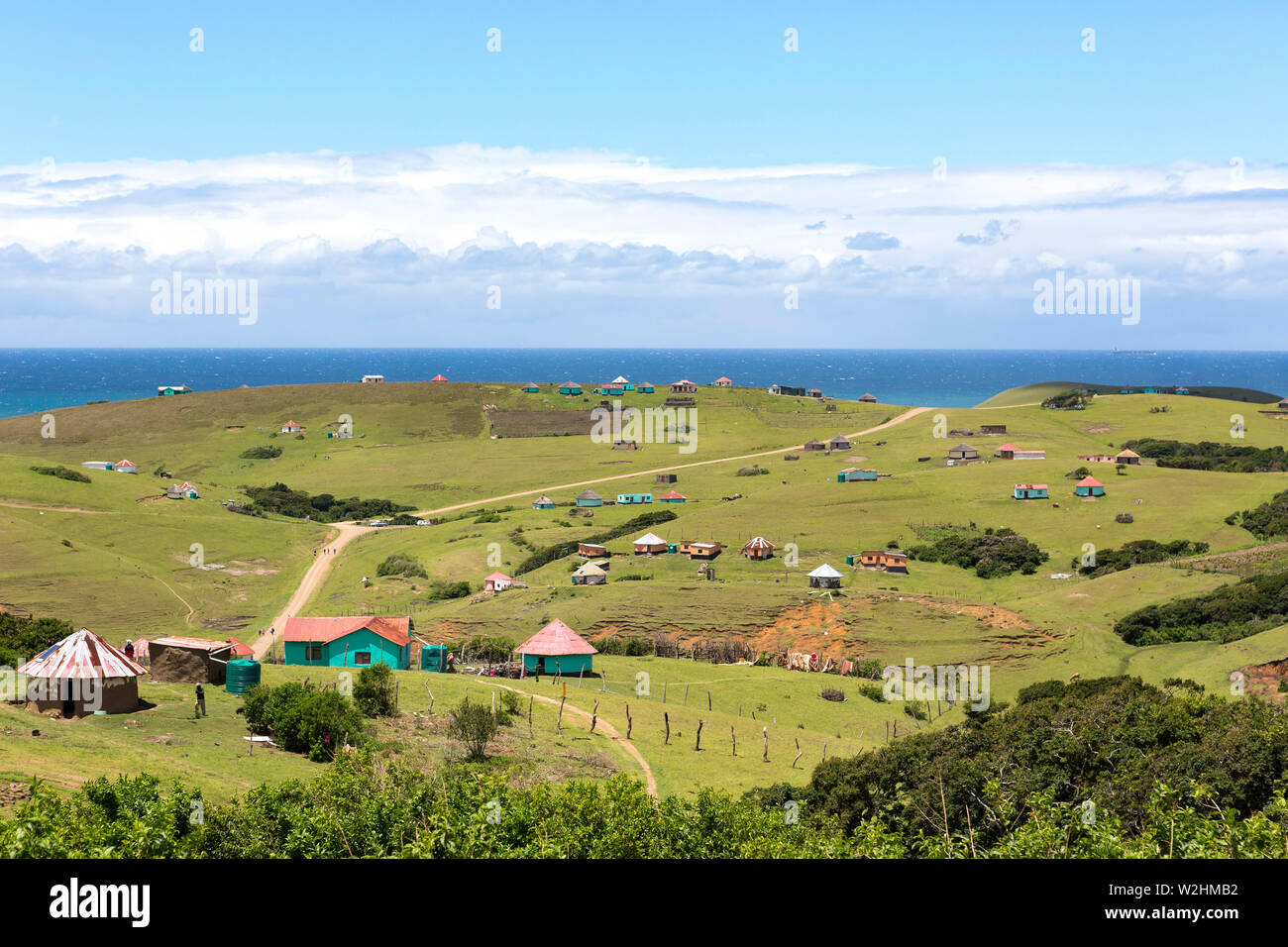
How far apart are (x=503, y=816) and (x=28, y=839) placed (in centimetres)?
879

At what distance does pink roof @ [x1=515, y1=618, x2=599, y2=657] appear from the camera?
53.4 meters

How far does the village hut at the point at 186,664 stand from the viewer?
137ft

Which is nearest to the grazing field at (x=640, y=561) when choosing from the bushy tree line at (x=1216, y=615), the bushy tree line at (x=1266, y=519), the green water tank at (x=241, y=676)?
the bushy tree line at (x=1266, y=519)

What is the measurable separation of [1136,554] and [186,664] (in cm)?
6911

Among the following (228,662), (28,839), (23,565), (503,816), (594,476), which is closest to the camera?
(28,839)

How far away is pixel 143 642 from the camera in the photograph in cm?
4278

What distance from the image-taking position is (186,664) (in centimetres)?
4178

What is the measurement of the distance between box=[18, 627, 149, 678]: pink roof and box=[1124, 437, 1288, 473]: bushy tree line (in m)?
113

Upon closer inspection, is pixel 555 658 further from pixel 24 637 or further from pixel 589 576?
pixel 589 576

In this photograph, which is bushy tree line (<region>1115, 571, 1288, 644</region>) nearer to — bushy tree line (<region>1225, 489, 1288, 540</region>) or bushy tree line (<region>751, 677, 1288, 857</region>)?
bushy tree line (<region>1225, 489, 1288, 540</region>)

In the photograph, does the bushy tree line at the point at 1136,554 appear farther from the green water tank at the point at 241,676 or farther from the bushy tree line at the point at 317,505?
the bushy tree line at the point at 317,505

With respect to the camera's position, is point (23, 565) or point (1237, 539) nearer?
point (23, 565)
